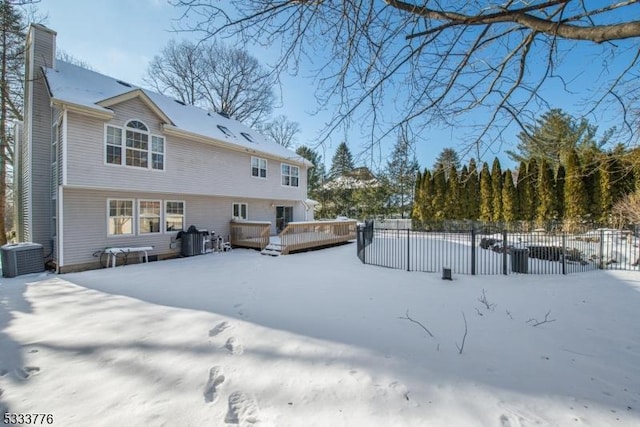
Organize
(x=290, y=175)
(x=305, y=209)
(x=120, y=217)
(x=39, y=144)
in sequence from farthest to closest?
(x=305, y=209), (x=290, y=175), (x=120, y=217), (x=39, y=144)

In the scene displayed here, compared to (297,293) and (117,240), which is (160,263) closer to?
(117,240)

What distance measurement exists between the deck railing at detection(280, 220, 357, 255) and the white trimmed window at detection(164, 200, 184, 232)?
4.50 meters

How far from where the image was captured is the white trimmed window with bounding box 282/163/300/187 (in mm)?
16344

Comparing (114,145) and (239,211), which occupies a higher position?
(114,145)

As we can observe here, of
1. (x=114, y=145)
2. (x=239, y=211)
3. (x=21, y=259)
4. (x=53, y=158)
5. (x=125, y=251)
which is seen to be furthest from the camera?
(x=239, y=211)

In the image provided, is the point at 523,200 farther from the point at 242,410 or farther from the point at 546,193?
the point at 242,410

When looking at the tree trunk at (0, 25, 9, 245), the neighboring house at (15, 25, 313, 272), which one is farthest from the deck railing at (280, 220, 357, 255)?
the tree trunk at (0, 25, 9, 245)

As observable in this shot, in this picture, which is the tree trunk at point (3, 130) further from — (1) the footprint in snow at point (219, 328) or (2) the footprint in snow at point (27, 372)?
(1) the footprint in snow at point (219, 328)

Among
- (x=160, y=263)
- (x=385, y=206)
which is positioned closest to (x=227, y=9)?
(x=160, y=263)

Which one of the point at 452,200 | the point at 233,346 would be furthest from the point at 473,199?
the point at 233,346

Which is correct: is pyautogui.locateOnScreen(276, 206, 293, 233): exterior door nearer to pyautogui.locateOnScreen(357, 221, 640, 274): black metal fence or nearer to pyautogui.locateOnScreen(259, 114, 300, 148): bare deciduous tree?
pyautogui.locateOnScreen(357, 221, 640, 274): black metal fence

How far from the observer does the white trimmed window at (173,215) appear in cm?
1125

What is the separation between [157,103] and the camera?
12438 mm

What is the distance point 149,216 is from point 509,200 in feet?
67.7
